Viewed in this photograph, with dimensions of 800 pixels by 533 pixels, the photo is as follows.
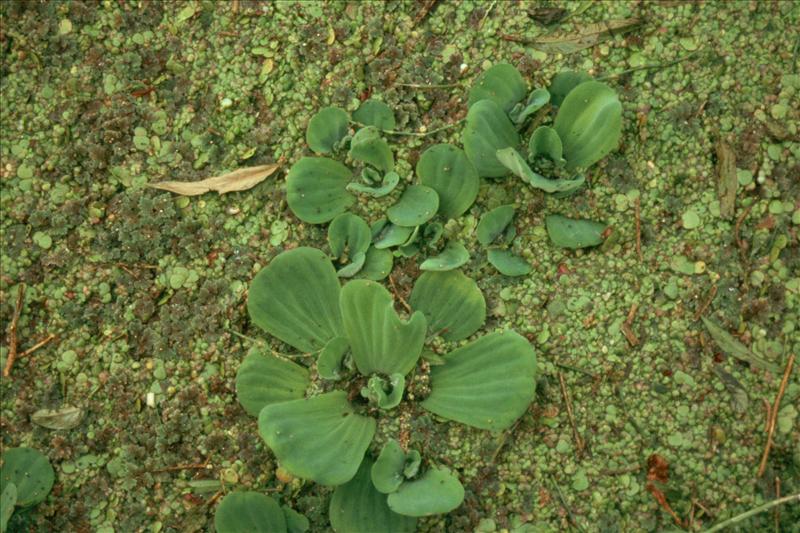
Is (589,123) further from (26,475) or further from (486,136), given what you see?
(26,475)

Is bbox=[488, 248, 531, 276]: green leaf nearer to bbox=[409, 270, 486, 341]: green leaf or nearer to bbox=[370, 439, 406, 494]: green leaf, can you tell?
bbox=[409, 270, 486, 341]: green leaf

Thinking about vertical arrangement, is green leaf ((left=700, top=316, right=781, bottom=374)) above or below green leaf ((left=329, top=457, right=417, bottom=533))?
above

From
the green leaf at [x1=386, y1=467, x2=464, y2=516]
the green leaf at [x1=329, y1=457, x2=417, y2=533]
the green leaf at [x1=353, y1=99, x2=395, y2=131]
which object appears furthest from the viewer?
the green leaf at [x1=353, y1=99, x2=395, y2=131]

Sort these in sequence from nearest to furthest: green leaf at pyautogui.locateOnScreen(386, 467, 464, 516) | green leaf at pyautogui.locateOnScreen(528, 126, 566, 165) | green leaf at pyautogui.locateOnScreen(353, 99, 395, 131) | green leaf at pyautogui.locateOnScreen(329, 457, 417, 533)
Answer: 1. green leaf at pyautogui.locateOnScreen(386, 467, 464, 516)
2. green leaf at pyautogui.locateOnScreen(329, 457, 417, 533)
3. green leaf at pyautogui.locateOnScreen(528, 126, 566, 165)
4. green leaf at pyautogui.locateOnScreen(353, 99, 395, 131)

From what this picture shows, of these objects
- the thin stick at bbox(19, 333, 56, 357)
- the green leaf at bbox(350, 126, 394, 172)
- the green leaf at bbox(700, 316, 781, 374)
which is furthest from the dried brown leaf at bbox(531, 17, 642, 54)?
the thin stick at bbox(19, 333, 56, 357)

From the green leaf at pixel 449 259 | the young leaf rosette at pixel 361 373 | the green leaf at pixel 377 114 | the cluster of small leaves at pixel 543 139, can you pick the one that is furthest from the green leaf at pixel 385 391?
the green leaf at pixel 377 114

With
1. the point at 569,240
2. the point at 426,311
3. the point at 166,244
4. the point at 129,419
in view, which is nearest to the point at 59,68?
the point at 166,244

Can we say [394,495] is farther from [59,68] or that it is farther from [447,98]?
[59,68]

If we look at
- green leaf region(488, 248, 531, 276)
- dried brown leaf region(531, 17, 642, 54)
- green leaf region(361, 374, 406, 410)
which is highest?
dried brown leaf region(531, 17, 642, 54)
